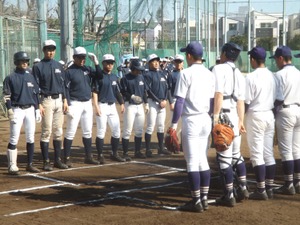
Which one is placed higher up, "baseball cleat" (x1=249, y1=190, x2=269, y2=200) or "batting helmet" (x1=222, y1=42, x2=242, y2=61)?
"batting helmet" (x1=222, y1=42, x2=242, y2=61)

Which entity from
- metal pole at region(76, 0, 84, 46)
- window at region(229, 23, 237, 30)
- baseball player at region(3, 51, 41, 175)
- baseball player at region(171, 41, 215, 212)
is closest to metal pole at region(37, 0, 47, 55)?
metal pole at region(76, 0, 84, 46)

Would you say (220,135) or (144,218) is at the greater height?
(220,135)

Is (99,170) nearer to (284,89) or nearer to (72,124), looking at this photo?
(72,124)

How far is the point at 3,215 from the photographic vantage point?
21.3 ft

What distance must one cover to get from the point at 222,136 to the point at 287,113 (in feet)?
5.09

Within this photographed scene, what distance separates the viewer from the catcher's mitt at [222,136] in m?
6.62

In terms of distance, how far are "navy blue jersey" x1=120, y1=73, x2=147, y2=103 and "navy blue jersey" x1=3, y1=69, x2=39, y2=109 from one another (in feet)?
7.21

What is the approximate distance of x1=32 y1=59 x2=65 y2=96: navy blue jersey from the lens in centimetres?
942

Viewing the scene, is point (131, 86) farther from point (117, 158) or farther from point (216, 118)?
point (216, 118)

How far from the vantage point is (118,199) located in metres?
7.28

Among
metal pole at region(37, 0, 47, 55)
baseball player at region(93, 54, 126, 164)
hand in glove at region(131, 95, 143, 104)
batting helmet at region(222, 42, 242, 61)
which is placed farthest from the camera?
metal pole at region(37, 0, 47, 55)

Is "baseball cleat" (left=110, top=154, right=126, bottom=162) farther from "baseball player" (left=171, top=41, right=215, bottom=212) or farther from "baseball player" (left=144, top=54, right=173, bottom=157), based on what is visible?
"baseball player" (left=171, top=41, right=215, bottom=212)

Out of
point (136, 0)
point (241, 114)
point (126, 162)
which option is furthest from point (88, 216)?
point (136, 0)

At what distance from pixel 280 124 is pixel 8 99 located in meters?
4.36
